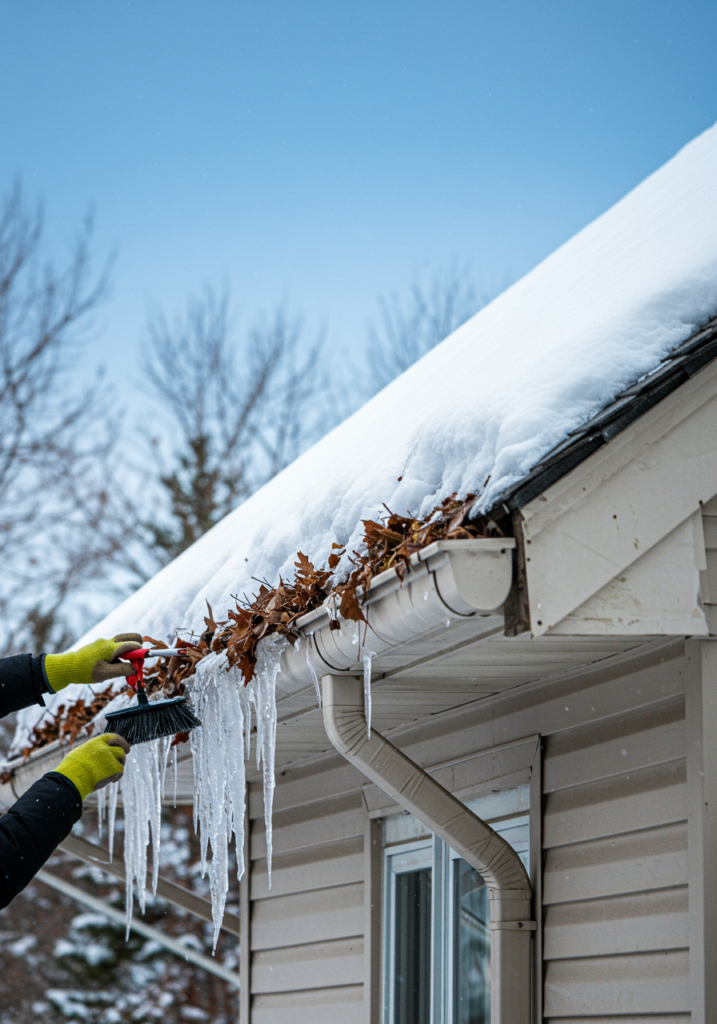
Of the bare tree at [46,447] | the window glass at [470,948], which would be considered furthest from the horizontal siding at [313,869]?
the bare tree at [46,447]

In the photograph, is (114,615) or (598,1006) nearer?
(598,1006)

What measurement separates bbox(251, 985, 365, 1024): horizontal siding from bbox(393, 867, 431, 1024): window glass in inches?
10.5

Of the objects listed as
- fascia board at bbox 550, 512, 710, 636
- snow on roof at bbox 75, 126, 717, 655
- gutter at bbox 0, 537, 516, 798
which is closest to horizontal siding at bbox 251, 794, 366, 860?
snow on roof at bbox 75, 126, 717, 655

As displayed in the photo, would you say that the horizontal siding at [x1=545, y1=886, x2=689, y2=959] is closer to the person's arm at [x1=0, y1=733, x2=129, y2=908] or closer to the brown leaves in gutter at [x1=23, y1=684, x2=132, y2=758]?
the person's arm at [x1=0, y1=733, x2=129, y2=908]

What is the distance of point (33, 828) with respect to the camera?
8.83 feet

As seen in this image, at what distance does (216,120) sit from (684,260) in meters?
56.9

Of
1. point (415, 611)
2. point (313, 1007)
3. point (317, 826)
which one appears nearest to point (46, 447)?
point (317, 826)

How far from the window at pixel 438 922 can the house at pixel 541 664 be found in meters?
0.01

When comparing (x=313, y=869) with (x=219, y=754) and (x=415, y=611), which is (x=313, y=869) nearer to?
(x=219, y=754)

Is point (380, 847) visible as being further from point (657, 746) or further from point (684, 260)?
point (684, 260)

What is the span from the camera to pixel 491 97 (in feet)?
198

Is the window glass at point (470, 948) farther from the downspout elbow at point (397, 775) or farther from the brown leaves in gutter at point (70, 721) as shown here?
the brown leaves in gutter at point (70, 721)

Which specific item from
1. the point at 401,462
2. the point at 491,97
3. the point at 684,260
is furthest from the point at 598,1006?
the point at 491,97

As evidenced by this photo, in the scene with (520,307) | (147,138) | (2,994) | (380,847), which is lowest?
(2,994)
